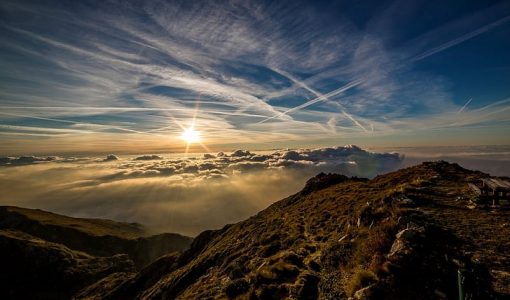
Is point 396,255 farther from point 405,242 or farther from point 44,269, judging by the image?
point 44,269

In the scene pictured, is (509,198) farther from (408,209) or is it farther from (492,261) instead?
(492,261)

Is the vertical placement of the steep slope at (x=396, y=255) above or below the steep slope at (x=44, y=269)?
above

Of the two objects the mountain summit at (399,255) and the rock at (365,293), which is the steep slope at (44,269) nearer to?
the mountain summit at (399,255)

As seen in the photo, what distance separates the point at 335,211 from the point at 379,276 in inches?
820

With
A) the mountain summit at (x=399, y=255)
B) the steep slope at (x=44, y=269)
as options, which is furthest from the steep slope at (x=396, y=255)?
the steep slope at (x=44, y=269)

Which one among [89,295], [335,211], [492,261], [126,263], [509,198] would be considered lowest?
[126,263]

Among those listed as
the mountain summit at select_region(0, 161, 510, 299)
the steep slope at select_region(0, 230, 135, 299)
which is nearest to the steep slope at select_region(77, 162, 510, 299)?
the mountain summit at select_region(0, 161, 510, 299)

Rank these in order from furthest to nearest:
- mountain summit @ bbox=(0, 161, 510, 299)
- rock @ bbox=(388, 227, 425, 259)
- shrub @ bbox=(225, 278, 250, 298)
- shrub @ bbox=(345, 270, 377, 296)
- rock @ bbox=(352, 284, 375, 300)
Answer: shrub @ bbox=(225, 278, 250, 298) < rock @ bbox=(388, 227, 425, 259) < shrub @ bbox=(345, 270, 377, 296) < rock @ bbox=(352, 284, 375, 300) < mountain summit @ bbox=(0, 161, 510, 299)

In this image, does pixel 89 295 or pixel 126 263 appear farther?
pixel 126 263

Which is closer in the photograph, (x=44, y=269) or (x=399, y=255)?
(x=399, y=255)

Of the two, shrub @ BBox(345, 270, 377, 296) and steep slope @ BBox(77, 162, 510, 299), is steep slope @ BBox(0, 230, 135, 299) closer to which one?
steep slope @ BBox(77, 162, 510, 299)

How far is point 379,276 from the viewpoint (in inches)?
511

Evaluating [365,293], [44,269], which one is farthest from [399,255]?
[44,269]

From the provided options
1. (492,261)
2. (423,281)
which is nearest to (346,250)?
(423,281)
